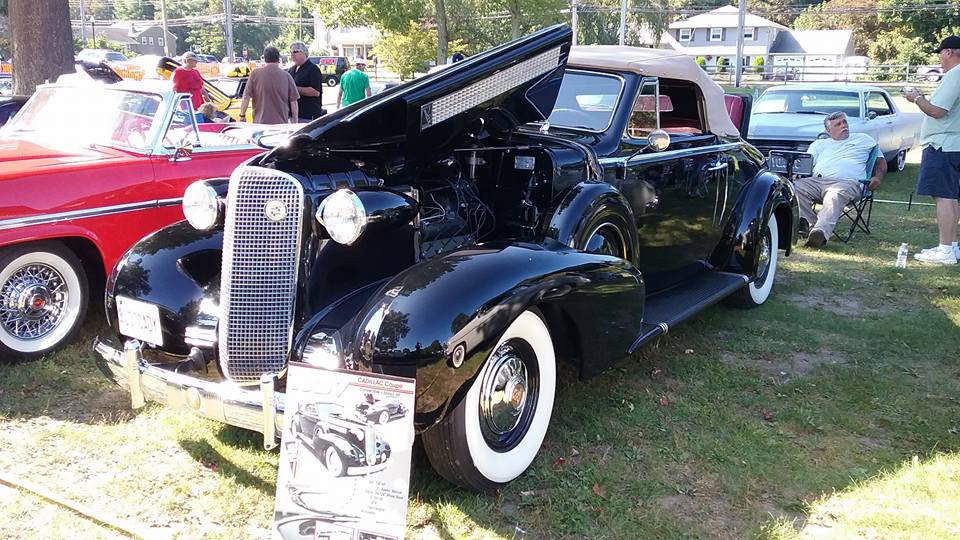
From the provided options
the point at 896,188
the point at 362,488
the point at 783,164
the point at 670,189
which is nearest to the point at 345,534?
the point at 362,488

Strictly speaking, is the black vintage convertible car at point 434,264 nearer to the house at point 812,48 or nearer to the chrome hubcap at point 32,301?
the chrome hubcap at point 32,301

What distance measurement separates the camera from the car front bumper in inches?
105

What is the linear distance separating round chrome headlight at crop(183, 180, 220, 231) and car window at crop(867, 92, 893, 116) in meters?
12.6

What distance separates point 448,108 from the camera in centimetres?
346

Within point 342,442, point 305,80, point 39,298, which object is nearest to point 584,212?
point 342,442

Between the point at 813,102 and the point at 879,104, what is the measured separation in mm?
1797

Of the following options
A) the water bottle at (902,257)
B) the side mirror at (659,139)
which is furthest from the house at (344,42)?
the side mirror at (659,139)

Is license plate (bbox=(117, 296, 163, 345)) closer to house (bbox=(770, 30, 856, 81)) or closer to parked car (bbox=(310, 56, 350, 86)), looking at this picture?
parked car (bbox=(310, 56, 350, 86))

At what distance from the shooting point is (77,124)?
557 cm

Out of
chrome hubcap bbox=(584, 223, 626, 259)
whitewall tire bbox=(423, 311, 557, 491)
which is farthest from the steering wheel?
whitewall tire bbox=(423, 311, 557, 491)

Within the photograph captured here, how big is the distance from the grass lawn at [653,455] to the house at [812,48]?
2187 inches

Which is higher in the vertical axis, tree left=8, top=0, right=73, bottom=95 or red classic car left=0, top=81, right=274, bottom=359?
tree left=8, top=0, right=73, bottom=95

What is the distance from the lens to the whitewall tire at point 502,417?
113 inches

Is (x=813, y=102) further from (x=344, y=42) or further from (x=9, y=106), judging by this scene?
(x=344, y=42)
